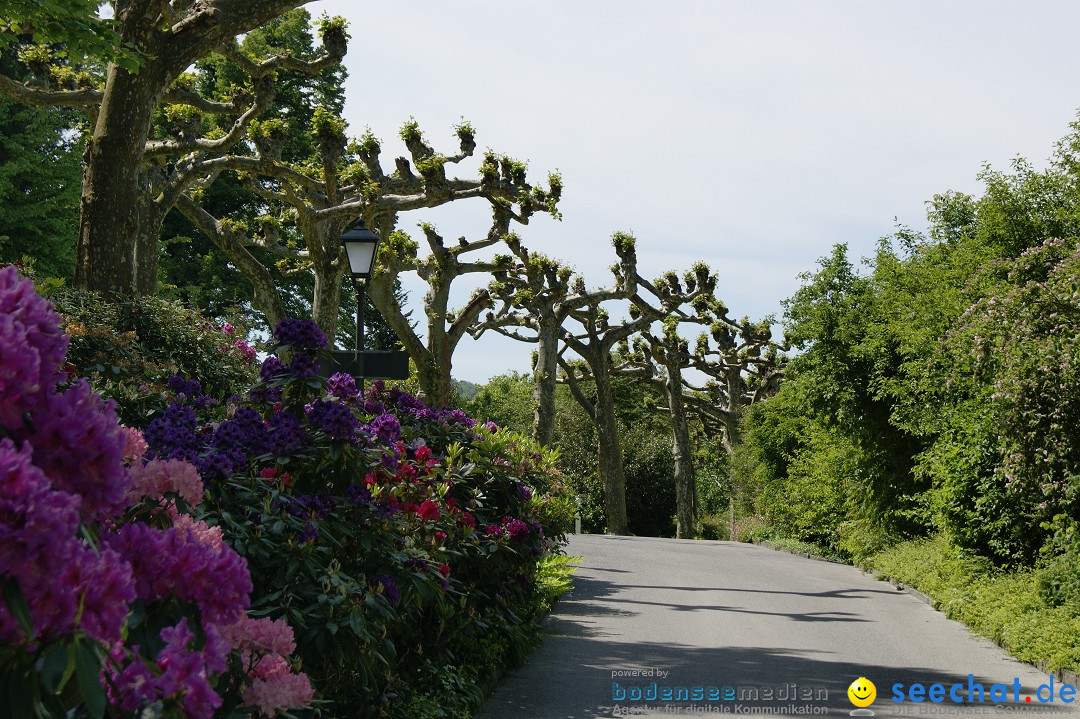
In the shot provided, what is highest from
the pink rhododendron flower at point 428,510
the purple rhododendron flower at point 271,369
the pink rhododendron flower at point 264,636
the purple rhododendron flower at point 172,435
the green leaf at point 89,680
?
the purple rhododendron flower at point 271,369

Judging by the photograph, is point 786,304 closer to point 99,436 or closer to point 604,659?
point 604,659

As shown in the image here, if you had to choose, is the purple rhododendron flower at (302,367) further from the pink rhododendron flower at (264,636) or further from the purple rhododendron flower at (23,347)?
the purple rhododendron flower at (23,347)

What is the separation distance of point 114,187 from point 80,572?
10.4 m

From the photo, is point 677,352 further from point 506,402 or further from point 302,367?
point 302,367

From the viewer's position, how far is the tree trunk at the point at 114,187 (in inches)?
434

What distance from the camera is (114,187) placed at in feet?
36.3

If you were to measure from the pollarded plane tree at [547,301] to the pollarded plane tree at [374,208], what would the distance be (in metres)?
5.78

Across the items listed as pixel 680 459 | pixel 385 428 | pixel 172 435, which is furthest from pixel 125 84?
pixel 680 459

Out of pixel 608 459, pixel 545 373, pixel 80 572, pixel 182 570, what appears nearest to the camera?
pixel 80 572

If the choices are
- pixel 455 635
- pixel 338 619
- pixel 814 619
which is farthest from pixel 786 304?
pixel 338 619

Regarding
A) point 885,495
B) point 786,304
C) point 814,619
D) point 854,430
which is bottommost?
point 814,619

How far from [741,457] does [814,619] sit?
20956 mm

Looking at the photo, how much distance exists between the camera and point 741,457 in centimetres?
3331

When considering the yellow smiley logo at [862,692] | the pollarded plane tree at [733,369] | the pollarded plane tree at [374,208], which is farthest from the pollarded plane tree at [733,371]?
the yellow smiley logo at [862,692]
